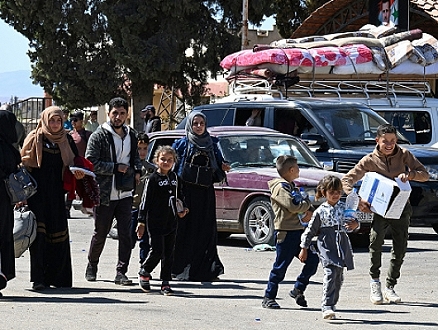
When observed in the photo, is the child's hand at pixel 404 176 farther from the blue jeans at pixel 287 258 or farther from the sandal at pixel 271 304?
the sandal at pixel 271 304

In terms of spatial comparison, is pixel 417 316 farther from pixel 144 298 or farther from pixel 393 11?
pixel 393 11

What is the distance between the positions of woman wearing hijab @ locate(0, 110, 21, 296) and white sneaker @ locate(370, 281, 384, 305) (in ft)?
10.8

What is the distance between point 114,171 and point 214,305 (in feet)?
6.38

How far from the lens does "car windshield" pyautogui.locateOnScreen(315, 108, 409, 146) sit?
17.1 m

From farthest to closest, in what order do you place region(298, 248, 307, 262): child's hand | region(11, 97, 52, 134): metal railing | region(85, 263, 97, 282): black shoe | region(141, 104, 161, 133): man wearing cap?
region(11, 97, 52, 134): metal railing → region(141, 104, 161, 133): man wearing cap → region(85, 263, 97, 282): black shoe → region(298, 248, 307, 262): child's hand

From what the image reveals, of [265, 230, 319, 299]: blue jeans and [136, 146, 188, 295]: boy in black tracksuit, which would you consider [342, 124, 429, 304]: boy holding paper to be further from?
[136, 146, 188, 295]: boy in black tracksuit

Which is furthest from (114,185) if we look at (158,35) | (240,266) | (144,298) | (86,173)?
(158,35)

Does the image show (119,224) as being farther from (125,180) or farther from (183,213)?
(183,213)

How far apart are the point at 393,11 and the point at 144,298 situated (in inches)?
918

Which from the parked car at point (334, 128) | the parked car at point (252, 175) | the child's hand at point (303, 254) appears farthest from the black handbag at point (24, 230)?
the parked car at point (334, 128)

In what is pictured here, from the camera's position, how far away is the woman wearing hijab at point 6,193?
10.3m

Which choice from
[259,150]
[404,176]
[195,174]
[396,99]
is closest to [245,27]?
[396,99]

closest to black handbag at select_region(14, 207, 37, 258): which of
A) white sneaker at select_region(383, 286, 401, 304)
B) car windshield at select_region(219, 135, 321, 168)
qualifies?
white sneaker at select_region(383, 286, 401, 304)

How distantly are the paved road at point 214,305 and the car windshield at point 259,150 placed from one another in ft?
7.58
